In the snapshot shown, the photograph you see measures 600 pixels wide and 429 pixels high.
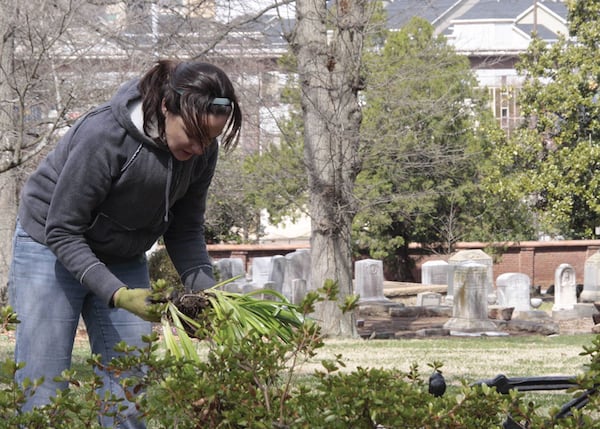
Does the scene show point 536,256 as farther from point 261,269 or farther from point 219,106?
point 219,106

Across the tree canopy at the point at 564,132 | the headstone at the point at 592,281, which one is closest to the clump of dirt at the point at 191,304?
the headstone at the point at 592,281

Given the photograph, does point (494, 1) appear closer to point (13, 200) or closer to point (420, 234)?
point (420, 234)

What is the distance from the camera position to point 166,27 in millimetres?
14234

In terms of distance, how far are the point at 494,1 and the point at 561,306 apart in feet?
128

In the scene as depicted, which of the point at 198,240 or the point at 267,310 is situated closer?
the point at 267,310

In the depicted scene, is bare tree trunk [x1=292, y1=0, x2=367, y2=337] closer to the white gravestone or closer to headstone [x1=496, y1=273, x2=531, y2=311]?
headstone [x1=496, y1=273, x2=531, y2=311]

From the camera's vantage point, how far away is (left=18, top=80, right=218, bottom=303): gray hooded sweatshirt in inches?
132

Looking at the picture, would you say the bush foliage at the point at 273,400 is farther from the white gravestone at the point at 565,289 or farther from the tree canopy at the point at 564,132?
the tree canopy at the point at 564,132

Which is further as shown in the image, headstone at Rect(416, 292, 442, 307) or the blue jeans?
headstone at Rect(416, 292, 442, 307)

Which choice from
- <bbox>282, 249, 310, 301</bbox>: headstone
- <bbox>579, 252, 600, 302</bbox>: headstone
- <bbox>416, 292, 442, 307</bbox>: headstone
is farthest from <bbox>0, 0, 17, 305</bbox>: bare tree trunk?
<bbox>579, 252, 600, 302</bbox>: headstone

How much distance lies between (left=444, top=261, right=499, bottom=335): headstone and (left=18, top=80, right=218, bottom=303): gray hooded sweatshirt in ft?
44.5

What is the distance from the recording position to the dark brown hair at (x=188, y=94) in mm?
3139

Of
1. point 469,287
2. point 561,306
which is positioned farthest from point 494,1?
point 469,287

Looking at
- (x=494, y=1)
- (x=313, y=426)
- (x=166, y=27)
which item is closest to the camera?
(x=313, y=426)
